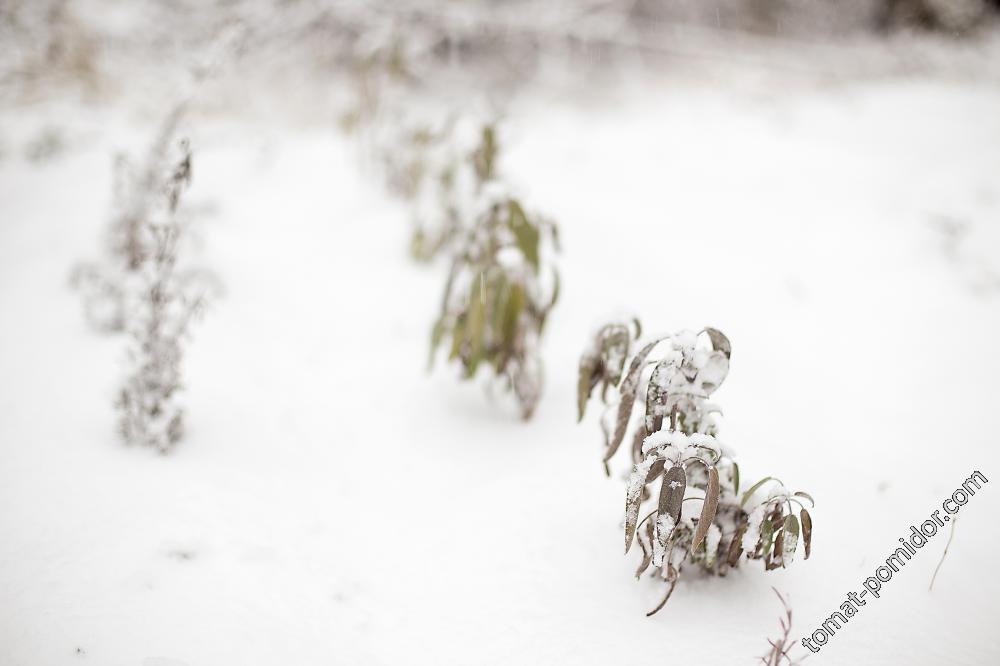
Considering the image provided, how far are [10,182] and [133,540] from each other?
3307 millimetres

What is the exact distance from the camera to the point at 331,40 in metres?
4.76

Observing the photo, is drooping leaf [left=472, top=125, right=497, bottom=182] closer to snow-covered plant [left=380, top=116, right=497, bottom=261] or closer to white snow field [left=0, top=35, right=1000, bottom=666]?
snow-covered plant [left=380, top=116, right=497, bottom=261]

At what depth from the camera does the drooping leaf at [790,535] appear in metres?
0.99

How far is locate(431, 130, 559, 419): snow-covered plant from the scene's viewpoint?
1563 millimetres

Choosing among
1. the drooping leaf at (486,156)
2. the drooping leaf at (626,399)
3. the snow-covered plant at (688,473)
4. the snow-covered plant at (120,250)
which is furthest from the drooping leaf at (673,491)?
the snow-covered plant at (120,250)

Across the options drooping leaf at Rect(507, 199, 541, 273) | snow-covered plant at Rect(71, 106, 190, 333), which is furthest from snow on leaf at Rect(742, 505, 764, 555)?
snow-covered plant at Rect(71, 106, 190, 333)

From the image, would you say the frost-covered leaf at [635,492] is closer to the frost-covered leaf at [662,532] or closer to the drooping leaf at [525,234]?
the frost-covered leaf at [662,532]

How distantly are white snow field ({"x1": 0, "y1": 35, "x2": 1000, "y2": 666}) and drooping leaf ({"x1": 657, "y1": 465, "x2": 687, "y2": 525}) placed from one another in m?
0.28

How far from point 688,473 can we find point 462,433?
0.77m

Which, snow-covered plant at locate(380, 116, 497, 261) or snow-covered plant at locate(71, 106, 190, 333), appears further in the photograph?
snow-covered plant at locate(380, 116, 497, 261)

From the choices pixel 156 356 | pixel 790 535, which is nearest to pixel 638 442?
pixel 790 535

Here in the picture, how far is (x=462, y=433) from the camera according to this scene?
1721 millimetres

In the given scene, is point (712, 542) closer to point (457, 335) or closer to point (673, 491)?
point (673, 491)

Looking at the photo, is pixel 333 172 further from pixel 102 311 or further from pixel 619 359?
pixel 619 359
